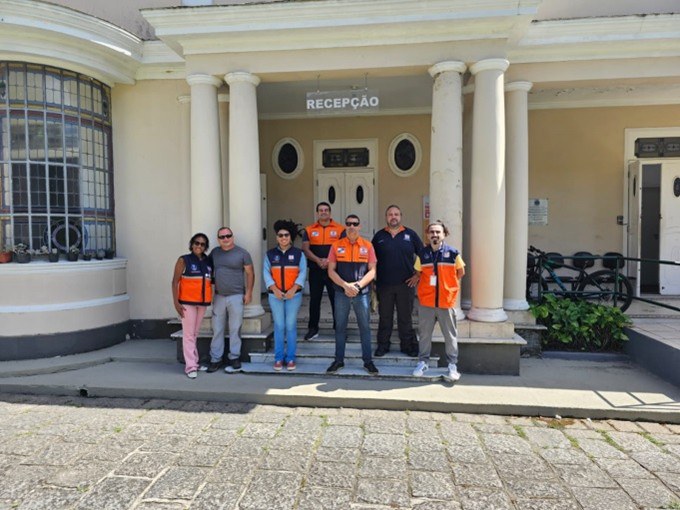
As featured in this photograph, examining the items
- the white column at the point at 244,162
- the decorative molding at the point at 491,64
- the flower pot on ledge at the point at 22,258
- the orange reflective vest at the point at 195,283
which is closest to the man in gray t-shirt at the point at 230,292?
the orange reflective vest at the point at 195,283

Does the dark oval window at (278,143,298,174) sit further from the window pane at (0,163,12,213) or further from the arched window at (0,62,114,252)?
the window pane at (0,163,12,213)

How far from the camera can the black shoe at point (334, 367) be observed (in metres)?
5.17

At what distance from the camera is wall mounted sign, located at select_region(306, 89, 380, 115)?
5434 millimetres

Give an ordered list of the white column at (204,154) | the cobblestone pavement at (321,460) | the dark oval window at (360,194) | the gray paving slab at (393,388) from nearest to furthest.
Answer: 1. the cobblestone pavement at (321,460)
2. the gray paving slab at (393,388)
3. the white column at (204,154)
4. the dark oval window at (360,194)

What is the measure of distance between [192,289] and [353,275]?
74.4 inches

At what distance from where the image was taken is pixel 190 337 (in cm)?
537

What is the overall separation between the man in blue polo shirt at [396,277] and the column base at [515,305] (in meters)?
1.47

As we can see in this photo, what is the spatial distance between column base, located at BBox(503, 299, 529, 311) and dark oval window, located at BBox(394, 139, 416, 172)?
123 inches

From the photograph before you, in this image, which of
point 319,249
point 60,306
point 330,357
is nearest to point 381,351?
point 330,357

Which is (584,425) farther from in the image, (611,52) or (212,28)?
(212,28)

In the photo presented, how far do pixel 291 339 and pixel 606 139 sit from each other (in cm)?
647

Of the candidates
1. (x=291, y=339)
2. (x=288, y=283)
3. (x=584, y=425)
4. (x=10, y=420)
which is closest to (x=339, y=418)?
(x=291, y=339)

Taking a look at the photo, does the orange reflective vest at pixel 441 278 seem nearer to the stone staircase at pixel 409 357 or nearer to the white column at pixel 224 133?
the stone staircase at pixel 409 357

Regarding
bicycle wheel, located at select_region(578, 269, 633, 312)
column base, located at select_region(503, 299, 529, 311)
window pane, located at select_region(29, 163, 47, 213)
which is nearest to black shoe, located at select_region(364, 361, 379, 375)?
column base, located at select_region(503, 299, 529, 311)
